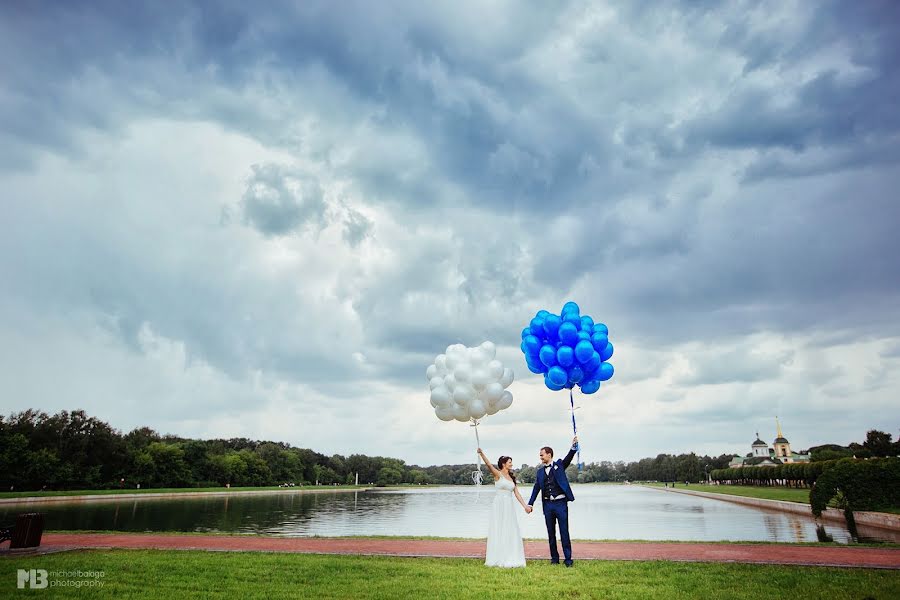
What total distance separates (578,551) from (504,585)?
5823mm

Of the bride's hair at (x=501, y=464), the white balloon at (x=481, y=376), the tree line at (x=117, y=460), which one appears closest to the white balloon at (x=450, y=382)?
the white balloon at (x=481, y=376)

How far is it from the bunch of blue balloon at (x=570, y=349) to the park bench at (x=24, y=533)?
1423 centimetres

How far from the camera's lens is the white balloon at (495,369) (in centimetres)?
1241

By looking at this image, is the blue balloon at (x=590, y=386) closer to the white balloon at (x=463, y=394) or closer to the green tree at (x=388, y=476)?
the white balloon at (x=463, y=394)

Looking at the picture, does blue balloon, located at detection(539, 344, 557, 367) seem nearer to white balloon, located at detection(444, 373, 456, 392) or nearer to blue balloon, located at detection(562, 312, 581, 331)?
blue balloon, located at detection(562, 312, 581, 331)

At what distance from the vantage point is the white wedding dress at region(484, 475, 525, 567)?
1159 cm

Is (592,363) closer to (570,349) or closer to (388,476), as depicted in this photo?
(570,349)

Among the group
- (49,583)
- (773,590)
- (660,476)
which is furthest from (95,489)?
(660,476)

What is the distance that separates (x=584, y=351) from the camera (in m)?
12.2

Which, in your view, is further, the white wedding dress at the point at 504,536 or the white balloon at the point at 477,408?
the white balloon at the point at 477,408

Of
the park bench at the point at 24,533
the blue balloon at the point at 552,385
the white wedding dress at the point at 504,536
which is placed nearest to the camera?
the white wedding dress at the point at 504,536

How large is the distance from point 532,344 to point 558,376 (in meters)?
1.14

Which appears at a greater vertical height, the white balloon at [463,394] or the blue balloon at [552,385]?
the blue balloon at [552,385]

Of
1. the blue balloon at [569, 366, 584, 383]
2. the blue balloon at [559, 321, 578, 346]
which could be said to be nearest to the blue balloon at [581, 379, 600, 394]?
the blue balloon at [569, 366, 584, 383]
